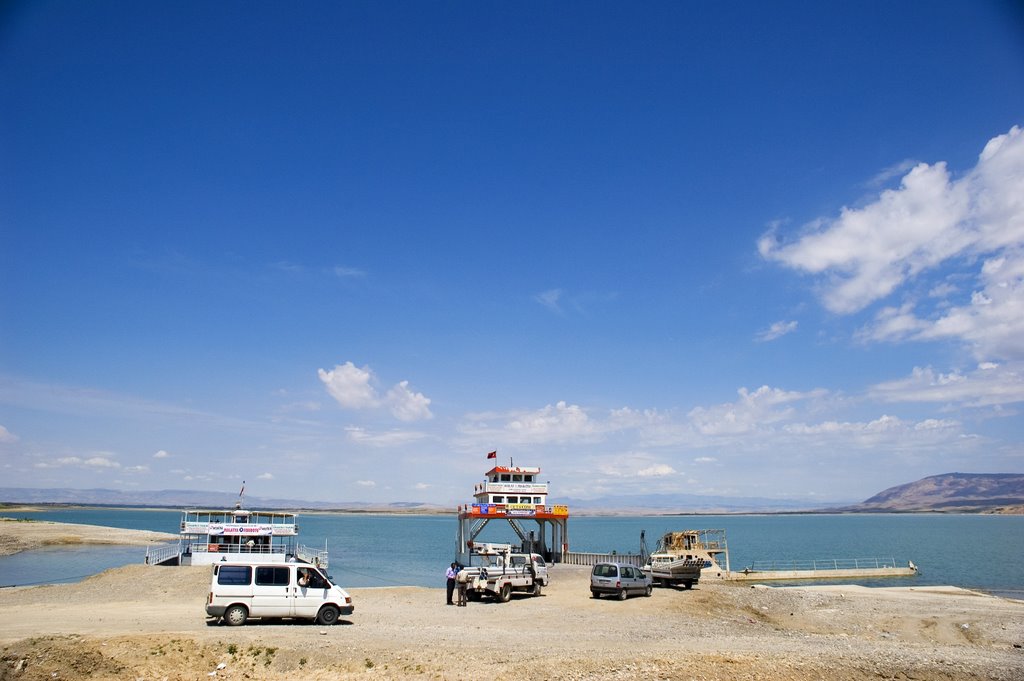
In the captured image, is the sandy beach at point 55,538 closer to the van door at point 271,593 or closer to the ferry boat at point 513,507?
the ferry boat at point 513,507

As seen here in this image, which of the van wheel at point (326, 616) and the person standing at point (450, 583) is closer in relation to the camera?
the van wheel at point (326, 616)

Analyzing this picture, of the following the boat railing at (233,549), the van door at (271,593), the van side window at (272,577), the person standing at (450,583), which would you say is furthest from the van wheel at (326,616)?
the boat railing at (233,549)

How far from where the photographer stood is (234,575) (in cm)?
2166

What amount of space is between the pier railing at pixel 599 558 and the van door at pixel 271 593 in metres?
25.1

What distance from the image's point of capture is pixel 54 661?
16.5 meters

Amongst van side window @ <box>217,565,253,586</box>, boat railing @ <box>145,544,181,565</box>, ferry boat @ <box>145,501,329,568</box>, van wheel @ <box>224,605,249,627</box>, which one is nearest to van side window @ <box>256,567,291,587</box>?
van side window @ <box>217,565,253,586</box>

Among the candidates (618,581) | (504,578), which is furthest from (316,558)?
(618,581)

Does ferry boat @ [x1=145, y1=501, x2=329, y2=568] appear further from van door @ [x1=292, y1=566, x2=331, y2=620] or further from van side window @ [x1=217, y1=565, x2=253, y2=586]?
van side window @ [x1=217, y1=565, x2=253, y2=586]

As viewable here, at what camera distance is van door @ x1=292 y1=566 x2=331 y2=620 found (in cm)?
2205

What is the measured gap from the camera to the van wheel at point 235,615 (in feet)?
70.1

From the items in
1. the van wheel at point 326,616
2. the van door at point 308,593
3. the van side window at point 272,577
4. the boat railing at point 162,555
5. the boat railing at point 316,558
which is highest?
the van side window at point 272,577

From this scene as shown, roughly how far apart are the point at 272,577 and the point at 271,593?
0.49m

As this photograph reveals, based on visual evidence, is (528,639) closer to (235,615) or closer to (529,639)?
(529,639)

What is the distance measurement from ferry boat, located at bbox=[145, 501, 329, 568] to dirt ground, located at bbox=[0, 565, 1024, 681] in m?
12.1
